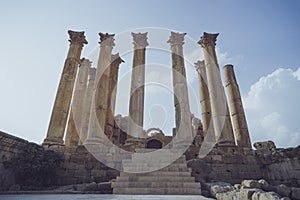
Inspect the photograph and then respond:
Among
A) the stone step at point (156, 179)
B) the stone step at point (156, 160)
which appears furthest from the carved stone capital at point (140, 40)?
the stone step at point (156, 179)

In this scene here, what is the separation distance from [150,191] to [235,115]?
446 inches

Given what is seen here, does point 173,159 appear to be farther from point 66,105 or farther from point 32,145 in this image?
point 66,105

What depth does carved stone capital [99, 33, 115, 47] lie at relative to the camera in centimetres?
1823

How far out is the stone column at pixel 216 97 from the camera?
47.6 feet

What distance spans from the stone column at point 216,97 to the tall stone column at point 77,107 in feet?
43.5

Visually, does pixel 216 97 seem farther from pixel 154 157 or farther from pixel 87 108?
pixel 87 108

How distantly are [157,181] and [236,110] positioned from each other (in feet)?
35.2

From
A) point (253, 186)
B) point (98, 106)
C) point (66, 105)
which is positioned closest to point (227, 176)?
point (253, 186)

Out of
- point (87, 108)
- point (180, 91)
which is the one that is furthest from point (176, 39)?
point (87, 108)

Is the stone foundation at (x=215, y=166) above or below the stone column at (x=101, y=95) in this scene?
below

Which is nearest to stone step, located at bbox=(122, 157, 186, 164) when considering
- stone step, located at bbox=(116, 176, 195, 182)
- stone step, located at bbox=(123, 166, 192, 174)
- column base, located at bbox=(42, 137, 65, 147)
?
A: stone step, located at bbox=(123, 166, 192, 174)

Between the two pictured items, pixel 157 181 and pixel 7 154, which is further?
pixel 7 154

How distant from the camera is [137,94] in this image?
1667cm

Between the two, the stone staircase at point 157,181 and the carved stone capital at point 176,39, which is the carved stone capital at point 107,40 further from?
the stone staircase at point 157,181
